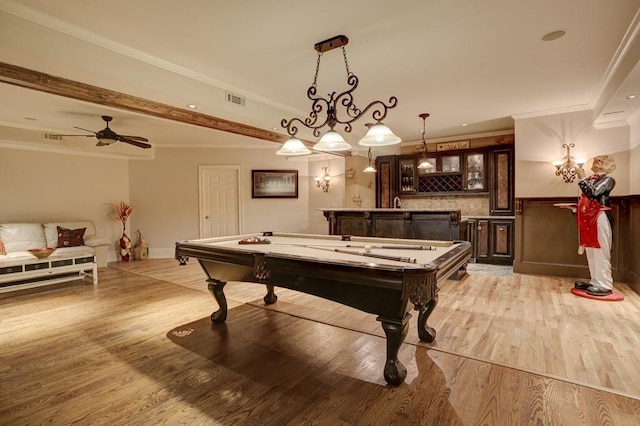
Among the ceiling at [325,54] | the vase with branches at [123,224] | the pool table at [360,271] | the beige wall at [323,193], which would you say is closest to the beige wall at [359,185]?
the beige wall at [323,193]

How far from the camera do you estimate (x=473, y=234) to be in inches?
246

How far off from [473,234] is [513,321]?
3260 millimetres

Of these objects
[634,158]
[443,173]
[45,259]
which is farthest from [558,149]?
[45,259]

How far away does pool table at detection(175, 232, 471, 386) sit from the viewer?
1916mm

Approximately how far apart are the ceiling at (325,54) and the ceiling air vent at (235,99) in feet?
0.22

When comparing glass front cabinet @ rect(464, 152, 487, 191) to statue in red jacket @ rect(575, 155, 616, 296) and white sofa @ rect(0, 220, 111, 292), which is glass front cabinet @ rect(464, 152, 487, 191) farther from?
white sofa @ rect(0, 220, 111, 292)

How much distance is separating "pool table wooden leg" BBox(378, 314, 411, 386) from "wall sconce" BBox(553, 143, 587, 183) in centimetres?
449

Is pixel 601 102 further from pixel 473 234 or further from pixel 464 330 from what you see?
pixel 464 330

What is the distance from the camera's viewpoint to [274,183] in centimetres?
787

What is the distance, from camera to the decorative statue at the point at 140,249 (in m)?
7.14

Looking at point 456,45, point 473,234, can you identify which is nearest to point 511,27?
point 456,45

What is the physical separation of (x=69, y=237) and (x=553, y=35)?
25.1ft

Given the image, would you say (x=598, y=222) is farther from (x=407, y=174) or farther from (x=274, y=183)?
(x=274, y=183)

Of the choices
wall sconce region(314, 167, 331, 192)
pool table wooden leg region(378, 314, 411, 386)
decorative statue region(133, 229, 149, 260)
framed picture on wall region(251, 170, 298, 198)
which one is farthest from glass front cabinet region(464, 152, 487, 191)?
decorative statue region(133, 229, 149, 260)
